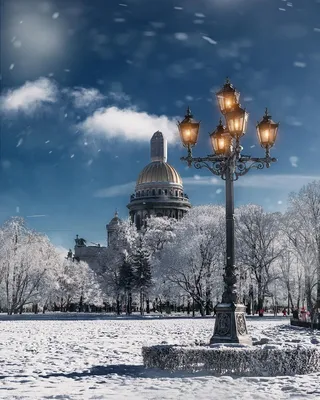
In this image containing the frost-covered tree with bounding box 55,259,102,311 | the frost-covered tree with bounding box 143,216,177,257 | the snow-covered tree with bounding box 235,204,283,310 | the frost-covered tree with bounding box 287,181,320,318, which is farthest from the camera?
the frost-covered tree with bounding box 55,259,102,311

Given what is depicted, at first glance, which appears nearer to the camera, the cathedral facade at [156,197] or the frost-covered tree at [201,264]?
the frost-covered tree at [201,264]

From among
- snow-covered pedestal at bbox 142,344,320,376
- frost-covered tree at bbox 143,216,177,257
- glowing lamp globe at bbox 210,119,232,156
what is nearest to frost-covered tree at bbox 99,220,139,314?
frost-covered tree at bbox 143,216,177,257

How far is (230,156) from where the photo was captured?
16.3 metres

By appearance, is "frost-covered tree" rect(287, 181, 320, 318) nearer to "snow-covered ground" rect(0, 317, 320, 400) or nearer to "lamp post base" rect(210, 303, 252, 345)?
"lamp post base" rect(210, 303, 252, 345)

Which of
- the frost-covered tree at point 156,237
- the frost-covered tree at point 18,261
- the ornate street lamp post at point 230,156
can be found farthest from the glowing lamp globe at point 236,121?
the frost-covered tree at point 156,237

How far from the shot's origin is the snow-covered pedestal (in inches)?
483

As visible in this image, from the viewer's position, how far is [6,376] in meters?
12.0

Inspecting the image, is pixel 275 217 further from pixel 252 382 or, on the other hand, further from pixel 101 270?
pixel 252 382

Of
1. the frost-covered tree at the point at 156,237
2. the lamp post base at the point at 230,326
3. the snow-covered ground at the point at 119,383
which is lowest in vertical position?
the snow-covered ground at the point at 119,383

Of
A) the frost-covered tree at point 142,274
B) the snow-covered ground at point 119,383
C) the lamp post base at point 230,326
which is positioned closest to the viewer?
the snow-covered ground at point 119,383

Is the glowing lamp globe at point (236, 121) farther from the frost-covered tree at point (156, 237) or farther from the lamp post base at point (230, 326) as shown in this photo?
the frost-covered tree at point (156, 237)

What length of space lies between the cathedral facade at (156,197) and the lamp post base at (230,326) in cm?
11562

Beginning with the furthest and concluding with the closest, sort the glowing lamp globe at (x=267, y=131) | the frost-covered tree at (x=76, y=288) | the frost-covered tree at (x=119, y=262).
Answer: the frost-covered tree at (x=76, y=288), the frost-covered tree at (x=119, y=262), the glowing lamp globe at (x=267, y=131)

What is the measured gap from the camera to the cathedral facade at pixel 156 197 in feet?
450
